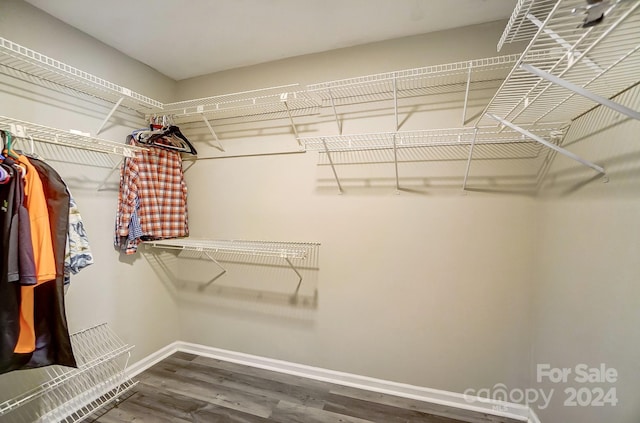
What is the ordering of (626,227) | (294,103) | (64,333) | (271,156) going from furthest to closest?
(271,156)
(294,103)
(64,333)
(626,227)

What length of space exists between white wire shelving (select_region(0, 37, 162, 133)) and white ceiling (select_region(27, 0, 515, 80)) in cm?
36

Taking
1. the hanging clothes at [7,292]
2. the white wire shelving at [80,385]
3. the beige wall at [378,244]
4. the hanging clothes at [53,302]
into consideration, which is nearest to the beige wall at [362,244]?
the beige wall at [378,244]

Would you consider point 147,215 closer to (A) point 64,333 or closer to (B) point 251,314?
(A) point 64,333

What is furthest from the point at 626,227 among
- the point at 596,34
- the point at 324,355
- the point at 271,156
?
the point at 271,156

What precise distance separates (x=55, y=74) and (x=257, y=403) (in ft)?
7.82

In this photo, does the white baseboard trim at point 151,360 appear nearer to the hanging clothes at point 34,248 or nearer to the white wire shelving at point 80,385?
the white wire shelving at point 80,385

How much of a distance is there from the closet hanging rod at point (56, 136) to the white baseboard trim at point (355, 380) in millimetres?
1670

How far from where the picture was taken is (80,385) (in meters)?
1.81

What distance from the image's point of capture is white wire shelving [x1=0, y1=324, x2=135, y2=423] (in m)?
1.55

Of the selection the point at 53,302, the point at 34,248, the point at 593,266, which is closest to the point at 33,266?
the point at 34,248

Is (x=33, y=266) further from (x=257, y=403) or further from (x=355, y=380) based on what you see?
(x=355, y=380)

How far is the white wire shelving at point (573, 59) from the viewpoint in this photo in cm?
77

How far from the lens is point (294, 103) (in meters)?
2.06

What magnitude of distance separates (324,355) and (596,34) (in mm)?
2235
